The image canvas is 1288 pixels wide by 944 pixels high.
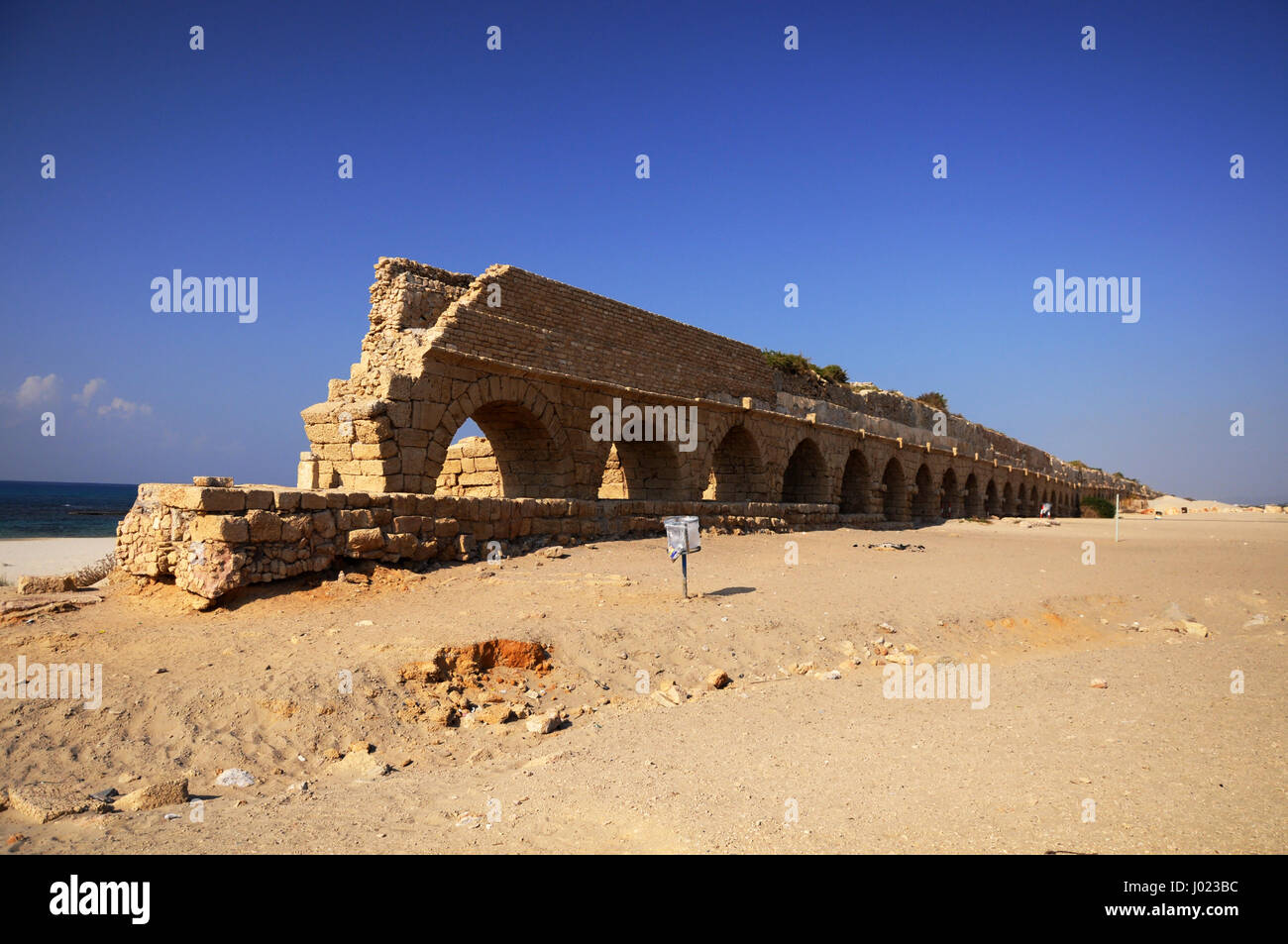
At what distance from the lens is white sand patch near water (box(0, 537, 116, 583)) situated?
17820 millimetres

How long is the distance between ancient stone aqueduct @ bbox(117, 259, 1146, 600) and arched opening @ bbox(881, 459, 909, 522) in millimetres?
53

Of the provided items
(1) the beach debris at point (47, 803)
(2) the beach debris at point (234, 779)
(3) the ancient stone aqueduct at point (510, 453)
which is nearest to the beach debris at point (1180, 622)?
(3) the ancient stone aqueduct at point (510, 453)

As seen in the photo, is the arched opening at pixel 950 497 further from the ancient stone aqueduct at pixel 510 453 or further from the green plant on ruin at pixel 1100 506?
the green plant on ruin at pixel 1100 506

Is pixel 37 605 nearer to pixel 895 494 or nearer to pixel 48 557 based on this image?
pixel 48 557

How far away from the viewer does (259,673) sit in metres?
5.22

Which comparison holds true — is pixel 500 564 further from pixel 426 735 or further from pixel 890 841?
pixel 890 841

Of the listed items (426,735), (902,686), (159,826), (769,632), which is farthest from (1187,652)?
(159,826)

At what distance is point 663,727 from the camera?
478 centimetres

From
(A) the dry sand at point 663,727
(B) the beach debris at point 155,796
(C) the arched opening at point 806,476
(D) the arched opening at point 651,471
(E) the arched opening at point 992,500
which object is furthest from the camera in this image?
(E) the arched opening at point 992,500

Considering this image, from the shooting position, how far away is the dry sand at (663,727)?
3184 mm

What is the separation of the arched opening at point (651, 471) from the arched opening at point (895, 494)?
1251 centimetres

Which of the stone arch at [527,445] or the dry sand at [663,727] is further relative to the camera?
the stone arch at [527,445]

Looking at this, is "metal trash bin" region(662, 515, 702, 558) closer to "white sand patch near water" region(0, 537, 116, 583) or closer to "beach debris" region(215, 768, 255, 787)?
"beach debris" region(215, 768, 255, 787)

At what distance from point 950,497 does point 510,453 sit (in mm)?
23462
